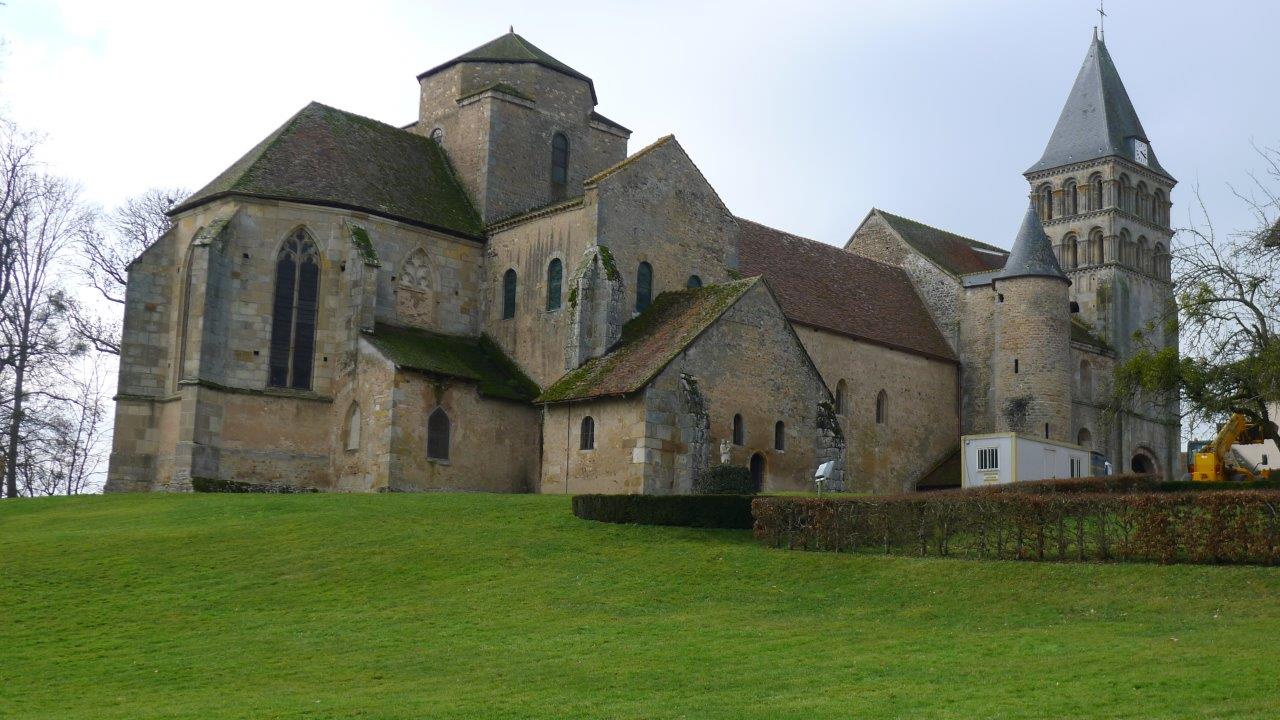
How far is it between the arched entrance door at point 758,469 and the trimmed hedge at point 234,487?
40.0 ft

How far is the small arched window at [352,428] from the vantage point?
41.2 m

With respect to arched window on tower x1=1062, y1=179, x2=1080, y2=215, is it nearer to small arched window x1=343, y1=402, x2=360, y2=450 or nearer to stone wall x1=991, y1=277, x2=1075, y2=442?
stone wall x1=991, y1=277, x2=1075, y2=442

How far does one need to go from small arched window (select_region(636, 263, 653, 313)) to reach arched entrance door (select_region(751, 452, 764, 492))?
20.2ft

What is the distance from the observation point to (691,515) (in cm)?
3134

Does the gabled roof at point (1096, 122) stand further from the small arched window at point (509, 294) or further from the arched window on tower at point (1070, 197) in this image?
the small arched window at point (509, 294)

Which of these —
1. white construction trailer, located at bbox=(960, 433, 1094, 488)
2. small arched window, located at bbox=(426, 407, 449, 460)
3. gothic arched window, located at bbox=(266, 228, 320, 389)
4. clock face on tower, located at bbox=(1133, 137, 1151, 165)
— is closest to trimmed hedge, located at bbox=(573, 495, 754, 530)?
small arched window, located at bbox=(426, 407, 449, 460)

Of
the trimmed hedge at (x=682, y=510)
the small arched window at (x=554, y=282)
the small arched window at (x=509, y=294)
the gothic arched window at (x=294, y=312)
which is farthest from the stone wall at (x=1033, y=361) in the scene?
the gothic arched window at (x=294, y=312)

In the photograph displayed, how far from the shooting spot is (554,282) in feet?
147

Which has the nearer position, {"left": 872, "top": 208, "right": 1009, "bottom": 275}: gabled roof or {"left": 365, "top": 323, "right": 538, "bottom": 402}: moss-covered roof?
{"left": 365, "top": 323, "right": 538, "bottom": 402}: moss-covered roof

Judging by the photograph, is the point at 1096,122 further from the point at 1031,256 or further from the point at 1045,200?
the point at 1031,256

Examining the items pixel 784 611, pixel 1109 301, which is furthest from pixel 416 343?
pixel 1109 301

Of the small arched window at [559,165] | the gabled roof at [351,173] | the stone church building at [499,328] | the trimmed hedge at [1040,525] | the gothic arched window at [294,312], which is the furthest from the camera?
the small arched window at [559,165]

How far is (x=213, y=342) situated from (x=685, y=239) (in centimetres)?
1447

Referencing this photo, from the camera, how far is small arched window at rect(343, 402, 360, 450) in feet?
135
